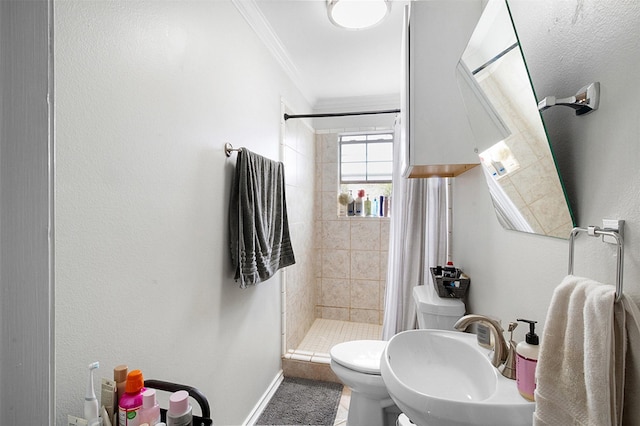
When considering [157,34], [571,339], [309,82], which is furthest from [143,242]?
[309,82]

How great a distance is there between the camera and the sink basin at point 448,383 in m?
0.68

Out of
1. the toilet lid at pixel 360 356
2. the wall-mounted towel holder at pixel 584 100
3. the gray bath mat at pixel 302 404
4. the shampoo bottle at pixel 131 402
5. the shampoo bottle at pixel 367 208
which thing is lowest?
the gray bath mat at pixel 302 404

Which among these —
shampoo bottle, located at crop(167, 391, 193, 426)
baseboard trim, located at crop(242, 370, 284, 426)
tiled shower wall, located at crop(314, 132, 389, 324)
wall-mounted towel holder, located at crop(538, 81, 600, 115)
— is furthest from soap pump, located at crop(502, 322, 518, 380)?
tiled shower wall, located at crop(314, 132, 389, 324)

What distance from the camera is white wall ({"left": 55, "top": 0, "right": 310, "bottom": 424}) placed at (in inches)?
28.7

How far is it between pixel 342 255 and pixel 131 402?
8.36 feet

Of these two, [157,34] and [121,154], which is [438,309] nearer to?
[121,154]

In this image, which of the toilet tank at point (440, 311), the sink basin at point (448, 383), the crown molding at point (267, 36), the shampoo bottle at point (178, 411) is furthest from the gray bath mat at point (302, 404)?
the crown molding at point (267, 36)

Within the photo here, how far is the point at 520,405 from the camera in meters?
0.68

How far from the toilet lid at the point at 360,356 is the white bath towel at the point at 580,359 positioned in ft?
3.19

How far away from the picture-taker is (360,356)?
1.59 metres

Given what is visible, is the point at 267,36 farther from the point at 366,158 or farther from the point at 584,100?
the point at 584,100

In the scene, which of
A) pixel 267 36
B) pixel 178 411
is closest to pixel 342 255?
pixel 267 36

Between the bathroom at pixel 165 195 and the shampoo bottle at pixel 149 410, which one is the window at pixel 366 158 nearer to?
the bathroom at pixel 165 195
